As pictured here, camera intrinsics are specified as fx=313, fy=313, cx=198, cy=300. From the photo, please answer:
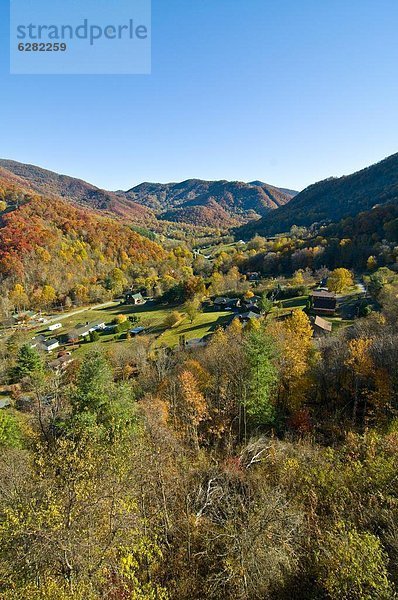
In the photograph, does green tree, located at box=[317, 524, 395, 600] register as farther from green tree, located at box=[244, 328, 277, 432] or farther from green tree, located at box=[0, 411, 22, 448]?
green tree, located at box=[0, 411, 22, 448]

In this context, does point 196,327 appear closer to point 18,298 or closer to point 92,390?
point 92,390

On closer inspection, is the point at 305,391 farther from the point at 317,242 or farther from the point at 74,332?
the point at 317,242

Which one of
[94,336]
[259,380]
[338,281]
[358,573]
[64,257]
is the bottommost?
[94,336]

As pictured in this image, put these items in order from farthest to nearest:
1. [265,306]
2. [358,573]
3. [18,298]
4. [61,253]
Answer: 1. [61,253]
2. [18,298]
3. [265,306]
4. [358,573]

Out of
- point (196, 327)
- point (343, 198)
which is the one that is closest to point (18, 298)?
point (196, 327)

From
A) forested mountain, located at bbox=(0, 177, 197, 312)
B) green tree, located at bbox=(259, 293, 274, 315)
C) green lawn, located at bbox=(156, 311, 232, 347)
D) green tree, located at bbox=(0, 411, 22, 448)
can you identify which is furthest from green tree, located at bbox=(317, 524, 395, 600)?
forested mountain, located at bbox=(0, 177, 197, 312)

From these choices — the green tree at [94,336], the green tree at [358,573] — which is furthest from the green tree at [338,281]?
the green tree at [358,573]

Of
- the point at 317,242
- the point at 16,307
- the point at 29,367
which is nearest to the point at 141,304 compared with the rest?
the point at 16,307

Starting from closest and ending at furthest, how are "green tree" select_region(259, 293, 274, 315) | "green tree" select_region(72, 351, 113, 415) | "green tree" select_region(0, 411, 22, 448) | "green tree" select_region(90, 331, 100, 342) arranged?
"green tree" select_region(72, 351, 113, 415)
"green tree" select_region(0, 411, 22, 448)
"green tree" select_region(259, 293, 274, 315)
"green tree" select_region(90, 331, 100, 342)

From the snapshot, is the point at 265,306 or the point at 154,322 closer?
the point at 265,306
